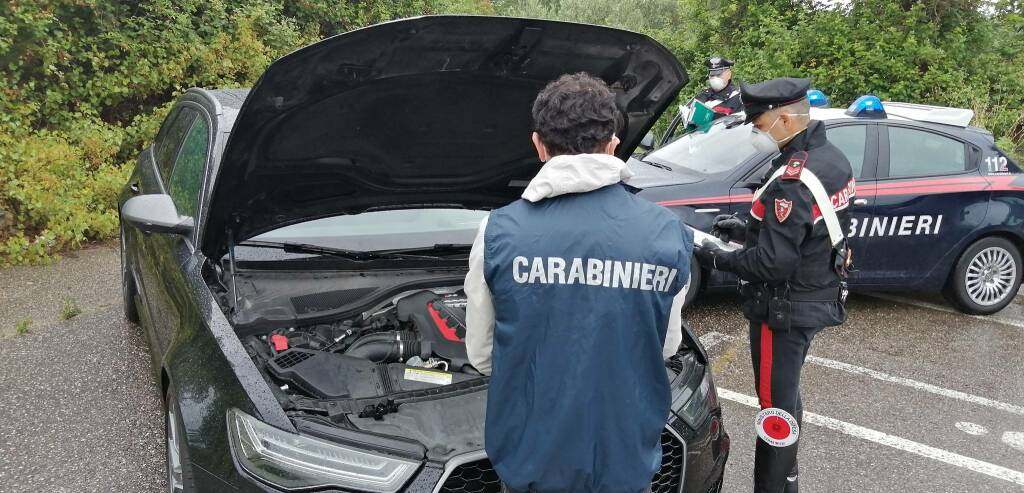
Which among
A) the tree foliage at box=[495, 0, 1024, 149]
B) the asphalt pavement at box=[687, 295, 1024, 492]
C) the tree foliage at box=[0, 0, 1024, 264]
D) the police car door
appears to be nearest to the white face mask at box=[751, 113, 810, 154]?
the asphalt pavement at box=[687, 295, 1024, 492]

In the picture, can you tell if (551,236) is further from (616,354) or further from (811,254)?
(811,254)

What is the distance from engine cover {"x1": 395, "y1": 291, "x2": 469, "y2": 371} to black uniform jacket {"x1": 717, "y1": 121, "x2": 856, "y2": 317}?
101 cm

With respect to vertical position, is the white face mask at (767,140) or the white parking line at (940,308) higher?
the white face mask at (767,140)

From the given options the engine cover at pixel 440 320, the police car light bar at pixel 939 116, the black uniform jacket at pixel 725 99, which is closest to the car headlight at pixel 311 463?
the engine cover at pixel 440 320

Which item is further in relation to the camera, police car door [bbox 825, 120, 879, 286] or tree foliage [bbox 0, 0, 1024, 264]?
tree foliage [bbox 0, 0, 1024, 264]

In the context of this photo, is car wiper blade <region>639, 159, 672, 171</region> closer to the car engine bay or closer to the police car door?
the police car door

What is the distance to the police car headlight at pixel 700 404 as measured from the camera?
230 cm

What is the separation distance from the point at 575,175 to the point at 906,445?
3.00 metres

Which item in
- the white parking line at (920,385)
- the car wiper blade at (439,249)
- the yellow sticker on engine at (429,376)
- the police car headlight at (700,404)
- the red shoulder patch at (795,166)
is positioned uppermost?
the red shoulder patch at (795,166)

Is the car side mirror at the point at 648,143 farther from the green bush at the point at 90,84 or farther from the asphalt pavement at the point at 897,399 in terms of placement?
the green bush at the point at 90,84

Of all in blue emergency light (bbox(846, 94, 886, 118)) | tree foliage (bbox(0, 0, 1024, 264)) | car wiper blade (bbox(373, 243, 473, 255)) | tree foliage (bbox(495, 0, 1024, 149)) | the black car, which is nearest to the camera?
the black car

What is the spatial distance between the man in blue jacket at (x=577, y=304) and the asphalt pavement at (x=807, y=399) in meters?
1.82

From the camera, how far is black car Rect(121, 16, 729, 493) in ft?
6.71

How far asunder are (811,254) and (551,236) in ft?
5.08
